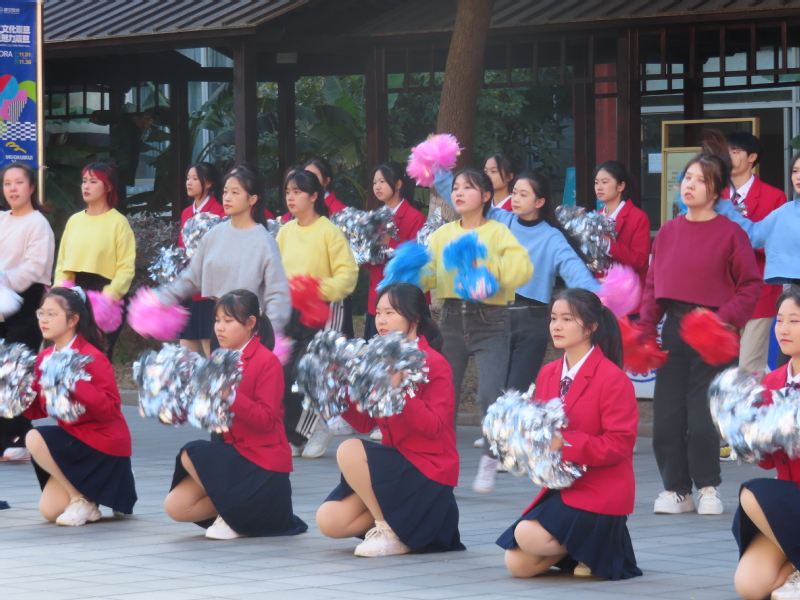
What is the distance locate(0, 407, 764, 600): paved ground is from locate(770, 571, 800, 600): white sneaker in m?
0.22

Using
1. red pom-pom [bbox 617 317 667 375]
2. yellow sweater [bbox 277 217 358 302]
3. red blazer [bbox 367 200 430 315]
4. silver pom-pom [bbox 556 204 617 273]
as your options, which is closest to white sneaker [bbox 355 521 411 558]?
red pom-pom [bbox 617 317 667 375]

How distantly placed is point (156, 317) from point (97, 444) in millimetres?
884

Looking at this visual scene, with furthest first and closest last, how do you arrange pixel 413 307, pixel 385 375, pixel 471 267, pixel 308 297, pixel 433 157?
1. pixel 308 297
2. pixel 433 157
3. pixel 471 267
4. pixel 413 307
5. pixel 385 375

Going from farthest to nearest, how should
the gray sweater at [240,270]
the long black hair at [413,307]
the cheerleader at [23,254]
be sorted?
the cheerleader at [23,254] < the gray sweater at [240,270] < the long black hair at [413,307]

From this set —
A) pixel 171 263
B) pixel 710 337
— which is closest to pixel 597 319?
pixel 710 337

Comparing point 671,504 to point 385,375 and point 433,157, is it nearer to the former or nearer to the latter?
point 385,375

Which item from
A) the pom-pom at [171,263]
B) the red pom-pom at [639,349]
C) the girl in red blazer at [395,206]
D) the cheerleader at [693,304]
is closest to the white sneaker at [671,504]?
the cheerleader at [693,304]

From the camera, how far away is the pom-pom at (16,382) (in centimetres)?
667

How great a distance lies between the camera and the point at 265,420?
20.2 ft

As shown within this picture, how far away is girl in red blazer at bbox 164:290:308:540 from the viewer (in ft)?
20.3

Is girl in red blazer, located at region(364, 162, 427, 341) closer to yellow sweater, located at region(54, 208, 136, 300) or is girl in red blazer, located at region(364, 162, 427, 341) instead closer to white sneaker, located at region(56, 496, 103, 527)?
yellow sweater, located at region(54, 208, 136, 300)

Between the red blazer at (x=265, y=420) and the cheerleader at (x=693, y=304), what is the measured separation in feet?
6.08

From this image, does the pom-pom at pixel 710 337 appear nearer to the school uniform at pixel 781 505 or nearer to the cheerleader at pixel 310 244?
the school uniform at pixel 781 505

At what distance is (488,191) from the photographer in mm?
7621
